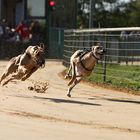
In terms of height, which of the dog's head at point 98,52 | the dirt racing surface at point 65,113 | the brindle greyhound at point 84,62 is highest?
the dog's head at point 98,52

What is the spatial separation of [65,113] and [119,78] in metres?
6.39

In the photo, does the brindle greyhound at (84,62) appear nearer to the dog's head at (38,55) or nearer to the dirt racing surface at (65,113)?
the dirt racing surface at (65,113)

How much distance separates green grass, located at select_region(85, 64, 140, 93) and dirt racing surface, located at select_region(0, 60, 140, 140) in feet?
1.94

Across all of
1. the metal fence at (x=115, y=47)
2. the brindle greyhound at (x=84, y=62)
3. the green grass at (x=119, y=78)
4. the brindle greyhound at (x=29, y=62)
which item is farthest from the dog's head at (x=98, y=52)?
the metal fence at (x=115, y=47)

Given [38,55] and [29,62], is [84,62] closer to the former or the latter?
[38,55]

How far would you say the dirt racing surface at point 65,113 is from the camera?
9789 mm

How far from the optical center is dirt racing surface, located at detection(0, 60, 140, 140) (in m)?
9.79

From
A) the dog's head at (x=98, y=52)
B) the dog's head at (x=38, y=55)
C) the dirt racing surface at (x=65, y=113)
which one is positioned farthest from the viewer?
the dog's head at (x=98, y=52)

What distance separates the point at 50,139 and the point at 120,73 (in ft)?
32.9

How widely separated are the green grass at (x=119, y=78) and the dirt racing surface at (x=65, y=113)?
1.94 feet

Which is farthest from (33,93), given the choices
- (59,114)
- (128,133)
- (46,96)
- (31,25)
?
(31,25)

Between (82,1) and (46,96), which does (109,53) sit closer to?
(46,96)

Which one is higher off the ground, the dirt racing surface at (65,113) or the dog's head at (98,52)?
the dog's head at (98,52)

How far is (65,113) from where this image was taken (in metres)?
12.2
